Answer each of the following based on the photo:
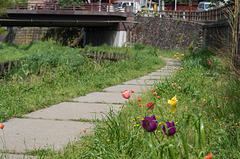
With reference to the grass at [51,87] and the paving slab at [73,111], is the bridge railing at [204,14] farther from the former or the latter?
the paving slab at [73,111]

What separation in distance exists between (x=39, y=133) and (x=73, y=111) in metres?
1.34

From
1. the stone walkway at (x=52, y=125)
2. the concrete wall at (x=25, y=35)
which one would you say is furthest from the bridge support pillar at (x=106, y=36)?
the stone walkway at (x=52, y=125)

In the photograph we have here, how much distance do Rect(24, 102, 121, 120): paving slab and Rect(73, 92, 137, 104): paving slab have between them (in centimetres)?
32

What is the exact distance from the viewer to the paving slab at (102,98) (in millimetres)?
6217

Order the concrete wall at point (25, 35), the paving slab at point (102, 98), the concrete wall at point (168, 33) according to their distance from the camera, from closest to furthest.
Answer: the paving slab at point (102, 98) < the concrete wall at point (168, 33) < the concrete wall at point (25, 35)

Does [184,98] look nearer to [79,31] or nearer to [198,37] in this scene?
[198,37]

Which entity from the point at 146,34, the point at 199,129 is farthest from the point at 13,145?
the point at 146,34

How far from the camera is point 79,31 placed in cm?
4250

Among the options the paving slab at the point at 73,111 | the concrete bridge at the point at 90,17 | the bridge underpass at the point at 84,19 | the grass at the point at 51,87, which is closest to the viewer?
the paving slab at the point at 73,111

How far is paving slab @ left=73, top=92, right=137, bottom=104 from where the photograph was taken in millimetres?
6217

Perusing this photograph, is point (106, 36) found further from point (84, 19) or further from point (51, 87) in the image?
point (51, 87)

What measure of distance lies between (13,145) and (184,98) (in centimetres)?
289

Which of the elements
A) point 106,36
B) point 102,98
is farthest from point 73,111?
point 106,36

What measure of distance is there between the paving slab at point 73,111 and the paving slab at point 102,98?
0.32 meters
